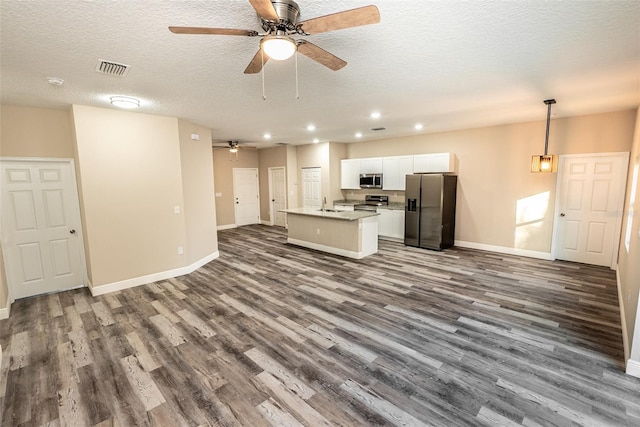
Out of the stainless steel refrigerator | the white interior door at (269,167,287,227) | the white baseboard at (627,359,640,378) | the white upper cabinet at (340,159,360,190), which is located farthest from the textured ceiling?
the white interior door at (269,167,287,227)

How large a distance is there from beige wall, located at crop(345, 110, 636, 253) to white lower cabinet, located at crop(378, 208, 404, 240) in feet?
4.36

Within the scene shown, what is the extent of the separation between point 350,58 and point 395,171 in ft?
17.1

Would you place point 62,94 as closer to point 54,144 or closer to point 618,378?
point 54,144

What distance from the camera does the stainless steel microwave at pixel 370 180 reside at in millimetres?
7742

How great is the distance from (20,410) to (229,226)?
7.57 metres

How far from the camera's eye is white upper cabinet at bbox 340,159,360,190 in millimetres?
8336

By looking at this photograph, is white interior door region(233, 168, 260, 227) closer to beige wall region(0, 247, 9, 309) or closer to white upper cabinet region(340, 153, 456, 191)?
white upper cabinet region(340, 153, 456, 191)

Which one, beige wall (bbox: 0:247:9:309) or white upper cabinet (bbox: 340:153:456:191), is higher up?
white upper cabinet (bbox: 340:153:456:191)

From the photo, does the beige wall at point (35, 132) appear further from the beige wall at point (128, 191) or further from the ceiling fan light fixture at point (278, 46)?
the ceiling fan light fixture at point (278, 46)

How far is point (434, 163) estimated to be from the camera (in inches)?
262

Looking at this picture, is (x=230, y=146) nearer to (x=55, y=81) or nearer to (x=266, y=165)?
(x=266, y=165)

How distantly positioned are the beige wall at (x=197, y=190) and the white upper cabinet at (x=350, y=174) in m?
4.13

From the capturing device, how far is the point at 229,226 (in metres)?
9.60

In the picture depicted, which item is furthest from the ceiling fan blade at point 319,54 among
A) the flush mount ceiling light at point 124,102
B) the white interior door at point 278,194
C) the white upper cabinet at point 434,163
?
the white interior door at point 278,194
